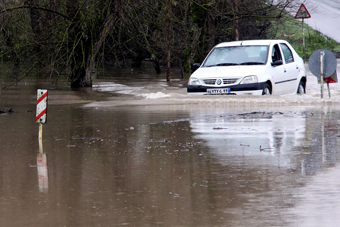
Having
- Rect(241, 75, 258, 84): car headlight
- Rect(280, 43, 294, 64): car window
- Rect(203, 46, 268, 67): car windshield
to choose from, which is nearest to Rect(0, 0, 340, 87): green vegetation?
Rect(203, 46, 268, 67): car windshield

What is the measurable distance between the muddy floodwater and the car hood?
7.25 feet

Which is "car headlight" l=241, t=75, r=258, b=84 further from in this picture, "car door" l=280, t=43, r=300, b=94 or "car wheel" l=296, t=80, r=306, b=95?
"car wheel" l=296, t=80, r=306, b=95

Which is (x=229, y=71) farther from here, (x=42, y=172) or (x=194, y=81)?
(x=42, y=172)

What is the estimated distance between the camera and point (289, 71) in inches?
717

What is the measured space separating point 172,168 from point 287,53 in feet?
37.7

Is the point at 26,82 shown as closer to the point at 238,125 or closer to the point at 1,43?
the point at 1,43

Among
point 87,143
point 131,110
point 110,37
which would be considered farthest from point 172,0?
point 87,143

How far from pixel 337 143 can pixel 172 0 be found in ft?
40.6

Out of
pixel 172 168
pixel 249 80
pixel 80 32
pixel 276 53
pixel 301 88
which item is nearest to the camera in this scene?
pixel 172 168

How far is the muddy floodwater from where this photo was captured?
5.58 meters

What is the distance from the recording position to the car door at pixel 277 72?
17438 millimetres

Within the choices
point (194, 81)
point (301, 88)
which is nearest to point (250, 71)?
point (194, 81)

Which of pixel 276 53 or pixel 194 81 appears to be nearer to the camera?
pixel 194 81

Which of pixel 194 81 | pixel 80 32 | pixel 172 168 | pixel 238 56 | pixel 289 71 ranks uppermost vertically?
pixel 80 32
